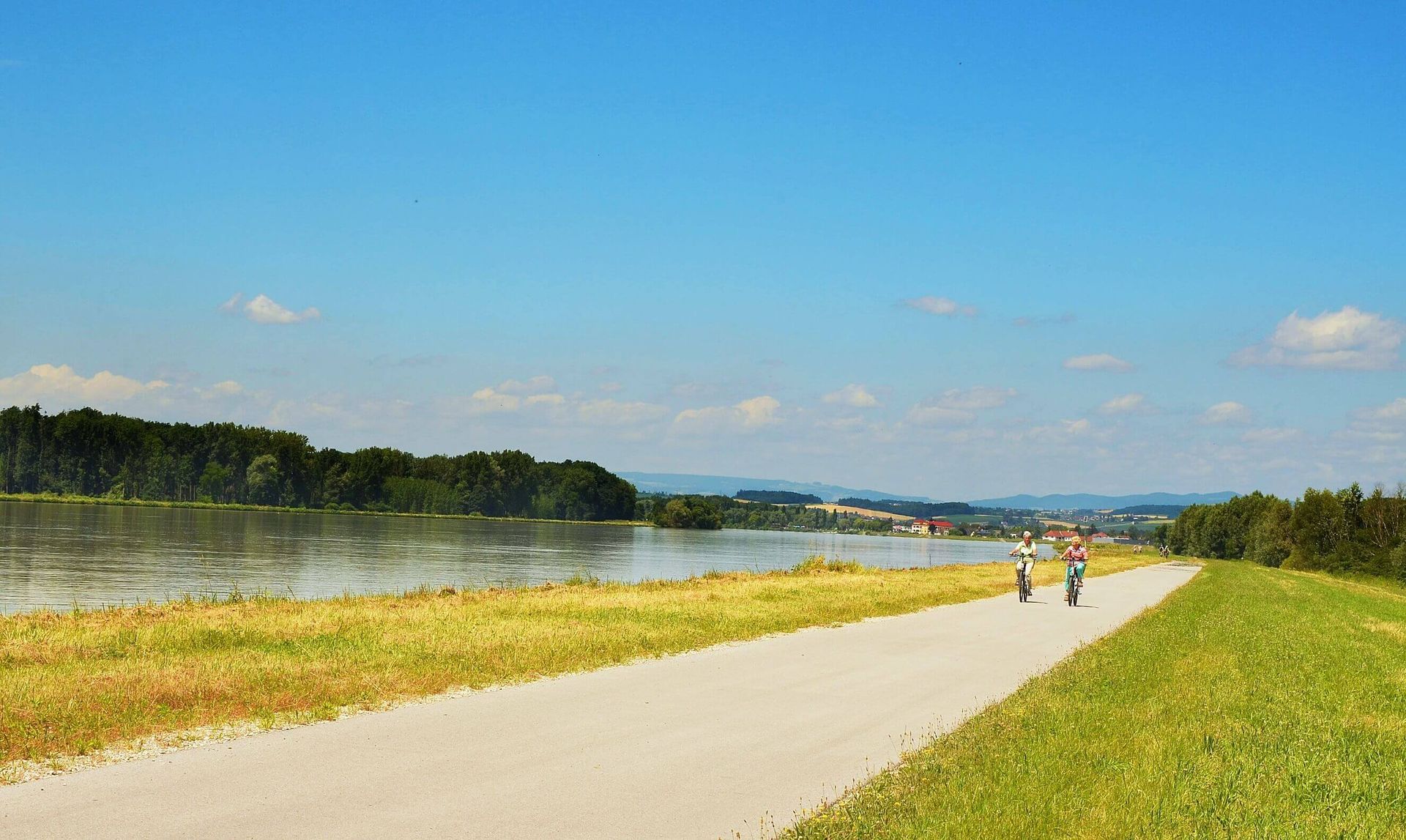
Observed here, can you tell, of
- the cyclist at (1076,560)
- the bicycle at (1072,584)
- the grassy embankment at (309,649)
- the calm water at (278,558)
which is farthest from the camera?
the calm water at (278,558)

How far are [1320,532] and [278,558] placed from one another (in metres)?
71.5

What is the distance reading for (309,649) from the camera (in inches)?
518

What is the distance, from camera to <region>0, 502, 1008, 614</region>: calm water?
28.5 m

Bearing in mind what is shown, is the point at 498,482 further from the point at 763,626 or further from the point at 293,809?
the point at 293,809

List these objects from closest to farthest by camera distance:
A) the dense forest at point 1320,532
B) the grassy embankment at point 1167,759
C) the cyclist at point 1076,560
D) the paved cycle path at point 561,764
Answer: the paved cycle path at point 561,764
the grassy embankment at point 1167,759
the cyclist at point 1076,560
the dense forest at point 1320,532

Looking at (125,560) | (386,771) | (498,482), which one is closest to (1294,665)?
(386,771)

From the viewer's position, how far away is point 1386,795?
7.95 meters

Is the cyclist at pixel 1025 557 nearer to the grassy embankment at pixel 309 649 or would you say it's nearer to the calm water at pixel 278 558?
the grassy embankment at pixel 309 649

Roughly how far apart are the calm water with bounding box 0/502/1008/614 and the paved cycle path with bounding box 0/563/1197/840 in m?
15.3

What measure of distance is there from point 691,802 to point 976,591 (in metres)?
25.0

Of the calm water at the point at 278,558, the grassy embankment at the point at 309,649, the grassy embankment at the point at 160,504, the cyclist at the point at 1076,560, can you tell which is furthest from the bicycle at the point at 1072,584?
the grassy embankment at the point at 160,504

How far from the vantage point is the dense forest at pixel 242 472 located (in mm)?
130875

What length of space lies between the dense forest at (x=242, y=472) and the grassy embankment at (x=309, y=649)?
12338 centimetres

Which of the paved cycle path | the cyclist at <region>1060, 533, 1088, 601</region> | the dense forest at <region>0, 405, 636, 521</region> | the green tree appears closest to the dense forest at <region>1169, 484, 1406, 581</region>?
the cyclist at <region>1060, 533, 1088, 601</region>
